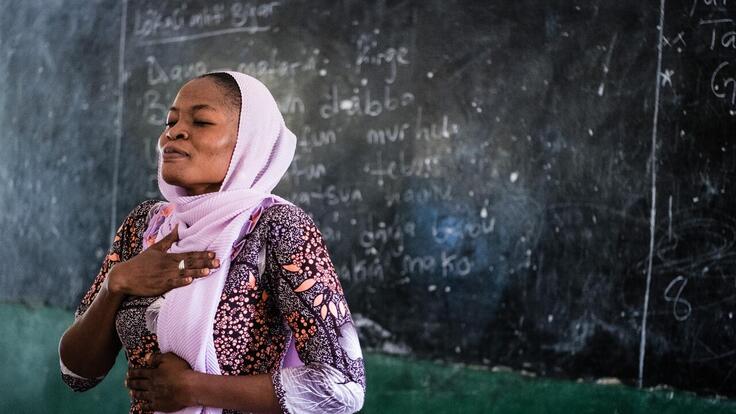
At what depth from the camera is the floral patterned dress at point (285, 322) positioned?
1286 mm

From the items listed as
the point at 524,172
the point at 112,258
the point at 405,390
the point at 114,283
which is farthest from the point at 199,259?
the point at 405,390

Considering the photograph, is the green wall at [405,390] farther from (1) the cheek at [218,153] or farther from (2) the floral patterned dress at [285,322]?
(1) the cheek at [218,153]

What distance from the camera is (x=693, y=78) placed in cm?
243

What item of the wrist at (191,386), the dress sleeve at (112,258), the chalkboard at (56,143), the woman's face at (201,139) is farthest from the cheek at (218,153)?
the chalkboard at (56,143)

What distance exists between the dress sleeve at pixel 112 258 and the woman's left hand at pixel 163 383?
0.74ft

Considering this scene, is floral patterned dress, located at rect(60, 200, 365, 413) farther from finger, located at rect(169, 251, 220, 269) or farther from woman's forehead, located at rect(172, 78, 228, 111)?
woman's forehead, located at rect(172, 78, 228, 111)

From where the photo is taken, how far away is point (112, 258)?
157 cm

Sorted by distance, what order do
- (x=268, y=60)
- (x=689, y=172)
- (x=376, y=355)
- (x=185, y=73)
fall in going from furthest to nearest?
(x=185, y=73), (x=268, y=60), (x=376, y=355), (x=689, y=172)

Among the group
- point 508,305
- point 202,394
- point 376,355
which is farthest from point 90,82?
point 202,394

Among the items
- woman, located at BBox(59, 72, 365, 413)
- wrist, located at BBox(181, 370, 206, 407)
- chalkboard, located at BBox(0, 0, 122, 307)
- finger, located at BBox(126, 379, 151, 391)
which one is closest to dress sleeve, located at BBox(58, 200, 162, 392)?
woman, located at BBox(59, 72, 365, 413)

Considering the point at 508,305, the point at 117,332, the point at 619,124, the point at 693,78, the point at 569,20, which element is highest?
the point at 569,20

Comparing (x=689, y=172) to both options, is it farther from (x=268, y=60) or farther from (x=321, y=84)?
(x=268, y=60)

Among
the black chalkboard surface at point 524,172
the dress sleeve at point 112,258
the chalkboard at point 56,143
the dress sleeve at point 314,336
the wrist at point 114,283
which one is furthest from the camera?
the chalkboard at point 56,143

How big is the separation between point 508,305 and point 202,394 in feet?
5.20
